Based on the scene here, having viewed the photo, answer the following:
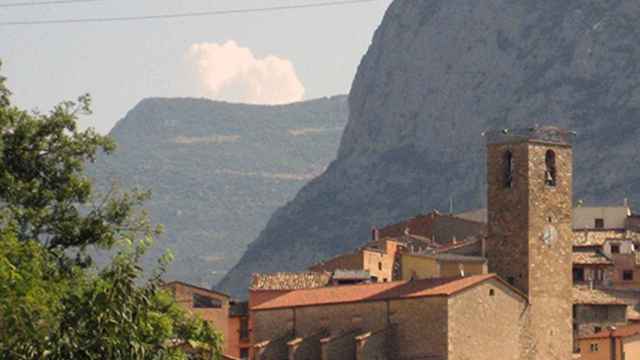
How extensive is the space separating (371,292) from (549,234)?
8.43 meters

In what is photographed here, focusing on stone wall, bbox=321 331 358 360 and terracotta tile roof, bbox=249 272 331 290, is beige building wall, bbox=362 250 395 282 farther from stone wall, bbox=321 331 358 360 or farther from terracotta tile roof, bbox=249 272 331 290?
stone wall, bbox=321 331 358 360

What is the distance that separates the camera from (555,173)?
317 feet

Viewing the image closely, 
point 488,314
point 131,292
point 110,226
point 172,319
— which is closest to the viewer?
point 131,292

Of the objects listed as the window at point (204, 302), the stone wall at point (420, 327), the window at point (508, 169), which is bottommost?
the stone wall at point (420, 327)

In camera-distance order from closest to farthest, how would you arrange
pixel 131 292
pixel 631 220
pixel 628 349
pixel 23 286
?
1. pixel 131 292
2. pixel 23 286
3. pixel 628 349
4. pixel 631 220

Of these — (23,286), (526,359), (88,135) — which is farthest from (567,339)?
(23,286)

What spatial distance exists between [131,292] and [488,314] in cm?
5496

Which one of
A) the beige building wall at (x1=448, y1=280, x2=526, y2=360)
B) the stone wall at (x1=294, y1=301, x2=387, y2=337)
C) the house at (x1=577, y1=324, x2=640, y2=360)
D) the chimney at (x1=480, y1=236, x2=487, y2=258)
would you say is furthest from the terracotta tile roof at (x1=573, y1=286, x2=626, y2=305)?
the stone wall at (x1=294, y1=301, x2=387, y2=337)

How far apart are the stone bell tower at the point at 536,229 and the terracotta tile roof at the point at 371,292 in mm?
3703

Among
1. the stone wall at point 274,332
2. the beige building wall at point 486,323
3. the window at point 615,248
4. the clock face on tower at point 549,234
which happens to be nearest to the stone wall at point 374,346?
the beige building wall at point 486,323

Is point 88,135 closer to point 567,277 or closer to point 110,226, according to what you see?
point 110,226

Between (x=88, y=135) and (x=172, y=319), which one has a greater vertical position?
(x=88, y=135)

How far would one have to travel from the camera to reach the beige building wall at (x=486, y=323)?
89.4m

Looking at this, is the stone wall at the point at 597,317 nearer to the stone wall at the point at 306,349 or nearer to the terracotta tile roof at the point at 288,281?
the terracotta tile roof at the point at 288,281
